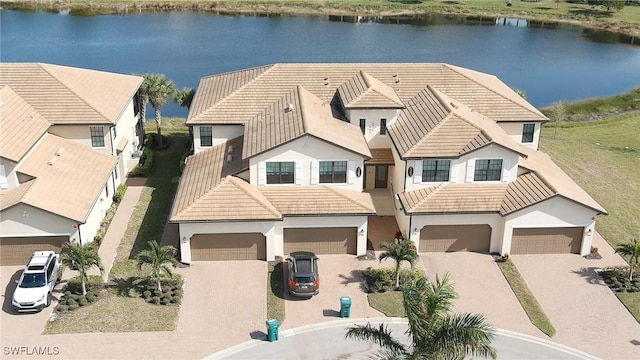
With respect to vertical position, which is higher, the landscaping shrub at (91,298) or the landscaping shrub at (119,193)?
the landscaping shrub at (119,193)

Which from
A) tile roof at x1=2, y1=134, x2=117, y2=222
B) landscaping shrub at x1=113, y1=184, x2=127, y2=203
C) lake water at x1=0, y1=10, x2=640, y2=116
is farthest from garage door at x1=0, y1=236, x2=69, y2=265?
lake water at x1=0, y1=10, x2=640, y2=116

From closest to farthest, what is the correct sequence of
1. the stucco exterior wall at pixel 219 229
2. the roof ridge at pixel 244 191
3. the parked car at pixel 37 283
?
the parked car at pixel 37 283 → the stucco exterior wall at pixel 219 229 → the roof ridge at pixel 244 191

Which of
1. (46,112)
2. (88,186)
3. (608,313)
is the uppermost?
(46,112)

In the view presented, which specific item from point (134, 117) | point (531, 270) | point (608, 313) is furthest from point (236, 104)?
point (608, 313)

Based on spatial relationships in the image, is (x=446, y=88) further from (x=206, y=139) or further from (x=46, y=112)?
(x=46, y=112)

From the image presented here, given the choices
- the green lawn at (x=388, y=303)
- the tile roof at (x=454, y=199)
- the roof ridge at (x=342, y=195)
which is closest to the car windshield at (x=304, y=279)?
the green lawn at (x=388, y=303)

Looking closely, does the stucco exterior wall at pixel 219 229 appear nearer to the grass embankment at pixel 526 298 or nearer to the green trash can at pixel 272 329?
the green trash can at pixel 272 329
